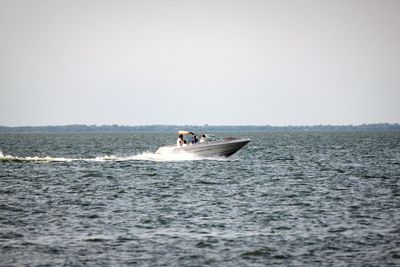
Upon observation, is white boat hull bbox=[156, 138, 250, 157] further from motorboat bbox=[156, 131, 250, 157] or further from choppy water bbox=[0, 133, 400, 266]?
choppy water bbox=[0, 133, 400, 266]

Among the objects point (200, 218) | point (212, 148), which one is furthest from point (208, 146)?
point (200, 218)

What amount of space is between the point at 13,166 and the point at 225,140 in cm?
1797

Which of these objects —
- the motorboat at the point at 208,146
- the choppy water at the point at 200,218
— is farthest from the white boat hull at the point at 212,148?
the choppy water at the point at 200,218

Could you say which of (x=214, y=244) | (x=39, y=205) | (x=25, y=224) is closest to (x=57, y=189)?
(x=39, y=205)

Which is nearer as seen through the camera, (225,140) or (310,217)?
(310,217)

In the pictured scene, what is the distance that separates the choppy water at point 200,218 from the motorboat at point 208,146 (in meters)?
4.26

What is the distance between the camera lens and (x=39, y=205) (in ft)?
102

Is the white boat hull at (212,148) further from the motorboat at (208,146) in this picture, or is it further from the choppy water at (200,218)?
the choppy water at (200,218)

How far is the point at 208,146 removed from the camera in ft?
176

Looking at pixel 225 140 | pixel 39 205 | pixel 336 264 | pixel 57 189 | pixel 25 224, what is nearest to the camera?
pixel 336 264

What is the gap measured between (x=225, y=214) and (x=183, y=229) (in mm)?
3943

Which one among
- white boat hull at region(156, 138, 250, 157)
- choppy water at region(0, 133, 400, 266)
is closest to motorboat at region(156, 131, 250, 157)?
white boat hull at region(156, 138, 250, 157)

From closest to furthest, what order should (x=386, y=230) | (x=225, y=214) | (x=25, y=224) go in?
(x=386, y=230), (x=25, y=224), (x=225, y=214)

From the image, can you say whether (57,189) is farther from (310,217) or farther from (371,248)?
(371,248)
